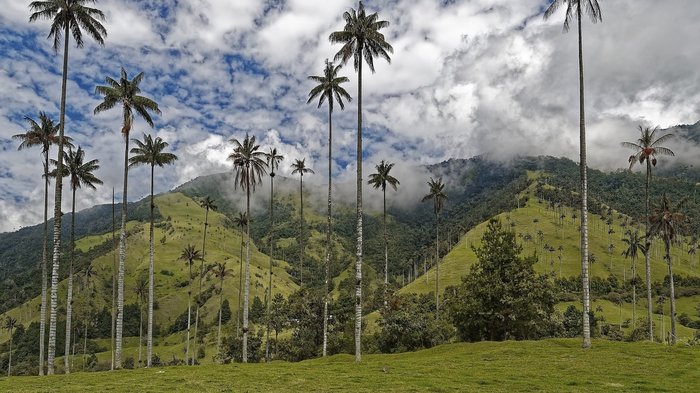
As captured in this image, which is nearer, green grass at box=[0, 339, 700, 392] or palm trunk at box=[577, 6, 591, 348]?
green grass at box=[0, 339, 700, 392]

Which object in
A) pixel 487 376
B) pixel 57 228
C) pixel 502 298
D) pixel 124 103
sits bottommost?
pixel 487 376

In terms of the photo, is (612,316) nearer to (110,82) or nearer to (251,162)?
(251,162)

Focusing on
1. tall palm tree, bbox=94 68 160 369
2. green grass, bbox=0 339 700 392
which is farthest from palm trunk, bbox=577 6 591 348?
tall palm tree, bbox=94 68 160 369

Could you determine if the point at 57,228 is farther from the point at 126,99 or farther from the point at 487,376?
the point at 487,376

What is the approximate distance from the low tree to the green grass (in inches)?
716

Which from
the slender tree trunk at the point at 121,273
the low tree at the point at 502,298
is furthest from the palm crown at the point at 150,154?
the low tree at the point at 502,298

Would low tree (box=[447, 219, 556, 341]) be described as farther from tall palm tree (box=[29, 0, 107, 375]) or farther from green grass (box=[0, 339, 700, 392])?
tall palm tree (box=[29, 0, 107, 375])

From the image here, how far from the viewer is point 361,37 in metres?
46.0

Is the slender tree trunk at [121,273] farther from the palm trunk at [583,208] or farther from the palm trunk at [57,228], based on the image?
the palm trunk at [583,208]

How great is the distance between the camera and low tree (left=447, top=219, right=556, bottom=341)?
59406mm

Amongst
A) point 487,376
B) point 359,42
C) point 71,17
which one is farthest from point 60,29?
point 487,376

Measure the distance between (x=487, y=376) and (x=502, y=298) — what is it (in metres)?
32.1

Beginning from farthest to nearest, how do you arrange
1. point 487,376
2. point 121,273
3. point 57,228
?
point 121,273 → point 57,228 → point 487,376

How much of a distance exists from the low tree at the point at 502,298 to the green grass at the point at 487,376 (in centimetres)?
1818
